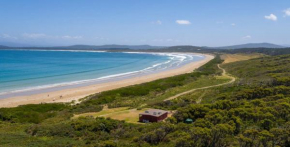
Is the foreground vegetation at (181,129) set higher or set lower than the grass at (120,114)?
Answer: higher

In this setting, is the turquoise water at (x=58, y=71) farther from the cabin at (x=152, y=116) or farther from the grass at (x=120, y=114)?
the cabin at (x=152, y=116)

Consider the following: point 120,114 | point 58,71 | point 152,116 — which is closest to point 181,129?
point 152,116

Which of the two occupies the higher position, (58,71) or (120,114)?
(58,71)

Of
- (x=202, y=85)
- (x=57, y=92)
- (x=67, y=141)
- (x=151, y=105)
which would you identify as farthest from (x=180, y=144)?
(x=57, y=92)

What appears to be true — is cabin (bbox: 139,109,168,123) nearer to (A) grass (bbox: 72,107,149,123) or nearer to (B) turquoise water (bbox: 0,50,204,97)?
(A) grass (bbox: 72,107,149,123)

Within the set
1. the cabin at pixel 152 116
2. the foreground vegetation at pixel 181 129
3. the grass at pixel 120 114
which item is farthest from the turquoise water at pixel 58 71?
the cabin at pixel 152 116

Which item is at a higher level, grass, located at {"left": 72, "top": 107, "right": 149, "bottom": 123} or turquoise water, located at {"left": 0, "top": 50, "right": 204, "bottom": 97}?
turquoise water, located at {"left": 0, "top": 50, "right": 204, "bottom": 97}

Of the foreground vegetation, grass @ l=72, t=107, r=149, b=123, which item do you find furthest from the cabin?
the foreground vegetation

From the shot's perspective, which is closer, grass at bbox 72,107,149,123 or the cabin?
the cabin

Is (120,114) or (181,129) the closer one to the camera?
(181,129)

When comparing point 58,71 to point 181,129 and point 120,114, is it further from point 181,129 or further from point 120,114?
point 181,129

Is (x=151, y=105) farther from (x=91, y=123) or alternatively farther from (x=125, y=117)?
(x=91, y=123)
